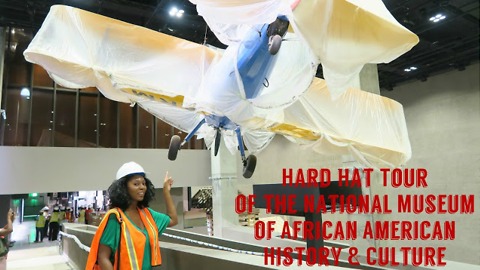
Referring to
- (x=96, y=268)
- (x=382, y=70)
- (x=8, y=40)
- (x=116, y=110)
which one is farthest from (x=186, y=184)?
(x=96, y=268)

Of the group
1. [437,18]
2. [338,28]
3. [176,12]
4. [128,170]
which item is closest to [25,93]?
[176,12]

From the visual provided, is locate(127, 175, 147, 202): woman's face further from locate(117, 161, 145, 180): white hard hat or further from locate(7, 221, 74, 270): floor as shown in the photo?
locate(7, 221, 74, 270): floor

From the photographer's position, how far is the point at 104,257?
Answer: 184 cm

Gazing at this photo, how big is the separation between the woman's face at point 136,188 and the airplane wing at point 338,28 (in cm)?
147

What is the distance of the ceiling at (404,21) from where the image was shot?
672 centimetres

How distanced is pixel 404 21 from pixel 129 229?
23.5 ft

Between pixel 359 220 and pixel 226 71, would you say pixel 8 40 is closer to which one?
pixel 226 71

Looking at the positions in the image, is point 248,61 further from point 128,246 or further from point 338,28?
point 128,246

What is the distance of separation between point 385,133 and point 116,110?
10.3 meters

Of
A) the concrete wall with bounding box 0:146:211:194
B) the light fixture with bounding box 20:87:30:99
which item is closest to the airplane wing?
the concrete wall with bounding box 0:146:211:194

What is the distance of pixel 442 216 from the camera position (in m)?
9.29

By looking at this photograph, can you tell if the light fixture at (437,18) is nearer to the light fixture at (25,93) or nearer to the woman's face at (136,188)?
the woman's face at (136,188)

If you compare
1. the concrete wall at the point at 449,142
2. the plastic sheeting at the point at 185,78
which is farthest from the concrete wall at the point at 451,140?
the plastic sheeting at the point at 185,78

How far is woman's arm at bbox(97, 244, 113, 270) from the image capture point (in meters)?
1.82
